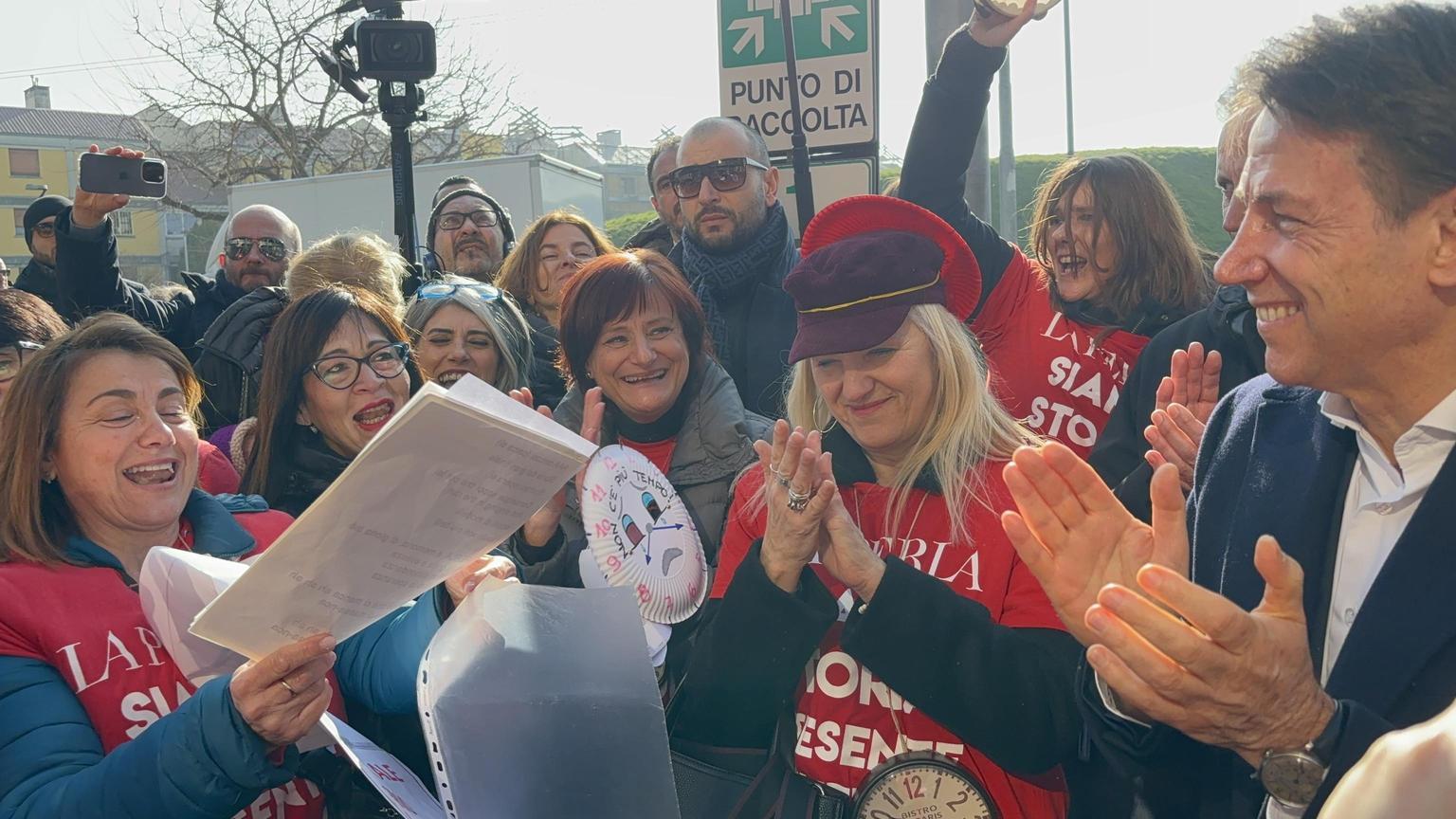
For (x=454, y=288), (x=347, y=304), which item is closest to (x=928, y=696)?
(x=347, y=304)

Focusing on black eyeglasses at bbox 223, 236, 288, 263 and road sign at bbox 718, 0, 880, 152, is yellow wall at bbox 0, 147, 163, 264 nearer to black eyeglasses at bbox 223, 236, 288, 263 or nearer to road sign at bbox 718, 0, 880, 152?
black eyeglasses at bbox 223, 236, 288, 263

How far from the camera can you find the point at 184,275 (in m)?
5.77

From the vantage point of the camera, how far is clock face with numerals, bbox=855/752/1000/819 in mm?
2234

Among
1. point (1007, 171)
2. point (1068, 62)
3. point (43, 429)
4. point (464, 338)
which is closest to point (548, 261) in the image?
point (464, 338)

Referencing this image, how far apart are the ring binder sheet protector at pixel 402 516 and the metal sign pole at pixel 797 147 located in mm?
3119

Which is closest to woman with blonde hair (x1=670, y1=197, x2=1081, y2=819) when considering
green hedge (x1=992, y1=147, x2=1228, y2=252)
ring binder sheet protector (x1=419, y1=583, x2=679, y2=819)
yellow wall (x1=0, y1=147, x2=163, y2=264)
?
ring binder sheet protector (x1=419, y1=583, x2=679, y2=819)

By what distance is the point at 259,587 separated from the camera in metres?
1.80

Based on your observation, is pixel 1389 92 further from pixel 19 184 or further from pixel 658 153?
pixel 19 184

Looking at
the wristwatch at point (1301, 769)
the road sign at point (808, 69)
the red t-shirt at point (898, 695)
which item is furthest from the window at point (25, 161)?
the wristwatch at point (1301, 769)

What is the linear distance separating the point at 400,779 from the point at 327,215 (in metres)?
14.1

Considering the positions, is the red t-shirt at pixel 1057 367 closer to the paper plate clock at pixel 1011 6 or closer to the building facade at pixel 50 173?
the paper plate clock at pixel 1011 6

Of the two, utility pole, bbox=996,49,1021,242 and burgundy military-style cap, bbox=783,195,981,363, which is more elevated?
utility pole, bbox=996,49,1021,242

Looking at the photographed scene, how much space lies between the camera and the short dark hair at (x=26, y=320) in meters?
3.21

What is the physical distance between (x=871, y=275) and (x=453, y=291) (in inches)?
72.3
